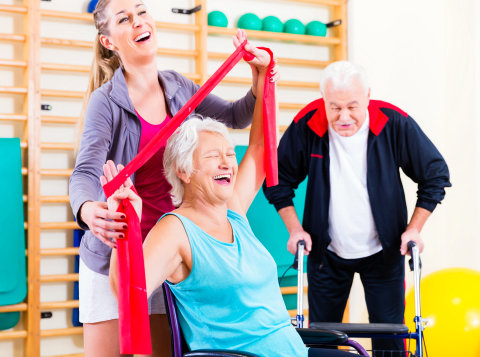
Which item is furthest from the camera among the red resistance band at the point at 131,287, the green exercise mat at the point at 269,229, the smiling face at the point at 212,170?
the green exercise mat at the point at 269,229

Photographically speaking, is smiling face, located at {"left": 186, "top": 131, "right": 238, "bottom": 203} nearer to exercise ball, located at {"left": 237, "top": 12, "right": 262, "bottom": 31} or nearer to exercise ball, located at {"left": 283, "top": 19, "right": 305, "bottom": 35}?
exercise ball, located at {"left": 237, "top": 12, "right": 262, "bottom": 31}

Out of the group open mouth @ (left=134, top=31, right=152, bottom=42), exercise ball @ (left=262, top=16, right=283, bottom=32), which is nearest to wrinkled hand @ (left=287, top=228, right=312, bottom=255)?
open mouth @ (left=134, top=31, right=152, bottom=42)

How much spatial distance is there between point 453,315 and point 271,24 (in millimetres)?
2318

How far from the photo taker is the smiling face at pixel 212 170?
199 centimetres

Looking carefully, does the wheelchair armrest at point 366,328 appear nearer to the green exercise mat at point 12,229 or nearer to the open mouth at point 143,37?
the open mouth at point 143,37

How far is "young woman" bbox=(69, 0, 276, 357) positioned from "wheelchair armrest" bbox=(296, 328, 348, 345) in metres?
0.46

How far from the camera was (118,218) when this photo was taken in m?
1.52

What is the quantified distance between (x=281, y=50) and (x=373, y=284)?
2.43m

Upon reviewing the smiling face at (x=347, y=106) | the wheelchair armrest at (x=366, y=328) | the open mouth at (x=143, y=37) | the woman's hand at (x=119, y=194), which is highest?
the open mouth at (x=143, y=37)

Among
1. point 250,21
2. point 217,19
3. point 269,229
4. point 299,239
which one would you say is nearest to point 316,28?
point 250,21

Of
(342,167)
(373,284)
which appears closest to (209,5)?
(342,167)

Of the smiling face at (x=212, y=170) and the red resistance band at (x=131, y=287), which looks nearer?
the red resistance band at (x=131, y=287)

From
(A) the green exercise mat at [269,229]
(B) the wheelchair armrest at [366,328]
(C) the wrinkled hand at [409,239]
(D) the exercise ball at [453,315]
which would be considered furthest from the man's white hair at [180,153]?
(A) the green exercise mat at [269,229]

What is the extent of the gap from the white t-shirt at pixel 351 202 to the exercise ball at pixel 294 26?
207cm
